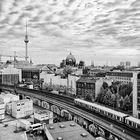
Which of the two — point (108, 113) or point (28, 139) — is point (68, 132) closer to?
point (28, 139)

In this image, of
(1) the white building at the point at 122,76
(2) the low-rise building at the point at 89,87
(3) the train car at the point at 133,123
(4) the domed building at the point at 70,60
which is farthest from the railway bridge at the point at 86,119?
(4) the domed building at the point at 70,60

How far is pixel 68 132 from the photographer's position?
19234 millimetres

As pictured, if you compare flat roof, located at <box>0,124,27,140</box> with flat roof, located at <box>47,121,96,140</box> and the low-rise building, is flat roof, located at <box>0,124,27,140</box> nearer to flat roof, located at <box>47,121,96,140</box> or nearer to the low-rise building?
flat roof, located at <box>47,121,96,140</box>

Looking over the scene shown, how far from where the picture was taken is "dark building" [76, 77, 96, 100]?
50.0 metres

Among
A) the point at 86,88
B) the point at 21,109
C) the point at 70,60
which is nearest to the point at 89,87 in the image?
the point at 86,88

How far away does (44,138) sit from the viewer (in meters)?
19.1

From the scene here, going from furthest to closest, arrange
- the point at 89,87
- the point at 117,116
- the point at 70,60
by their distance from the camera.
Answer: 1. the point at 70,60
2. the point at 89,87
3. the point at 117,116

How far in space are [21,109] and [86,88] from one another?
20.7 metres

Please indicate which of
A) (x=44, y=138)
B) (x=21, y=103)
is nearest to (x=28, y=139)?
(x=44, y=138)

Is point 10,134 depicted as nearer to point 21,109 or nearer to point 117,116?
point 21,109

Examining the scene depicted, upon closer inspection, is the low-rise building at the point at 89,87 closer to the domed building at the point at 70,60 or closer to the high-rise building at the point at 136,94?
the high-rise building at the point at 136,94

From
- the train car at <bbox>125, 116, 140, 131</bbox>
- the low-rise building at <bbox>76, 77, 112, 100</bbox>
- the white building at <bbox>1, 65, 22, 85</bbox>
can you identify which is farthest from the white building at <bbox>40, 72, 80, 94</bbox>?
the train car at <bbox>125, 116, 140, 131</bbox>

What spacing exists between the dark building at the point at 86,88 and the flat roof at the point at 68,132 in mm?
28690

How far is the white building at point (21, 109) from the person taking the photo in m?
39.7
